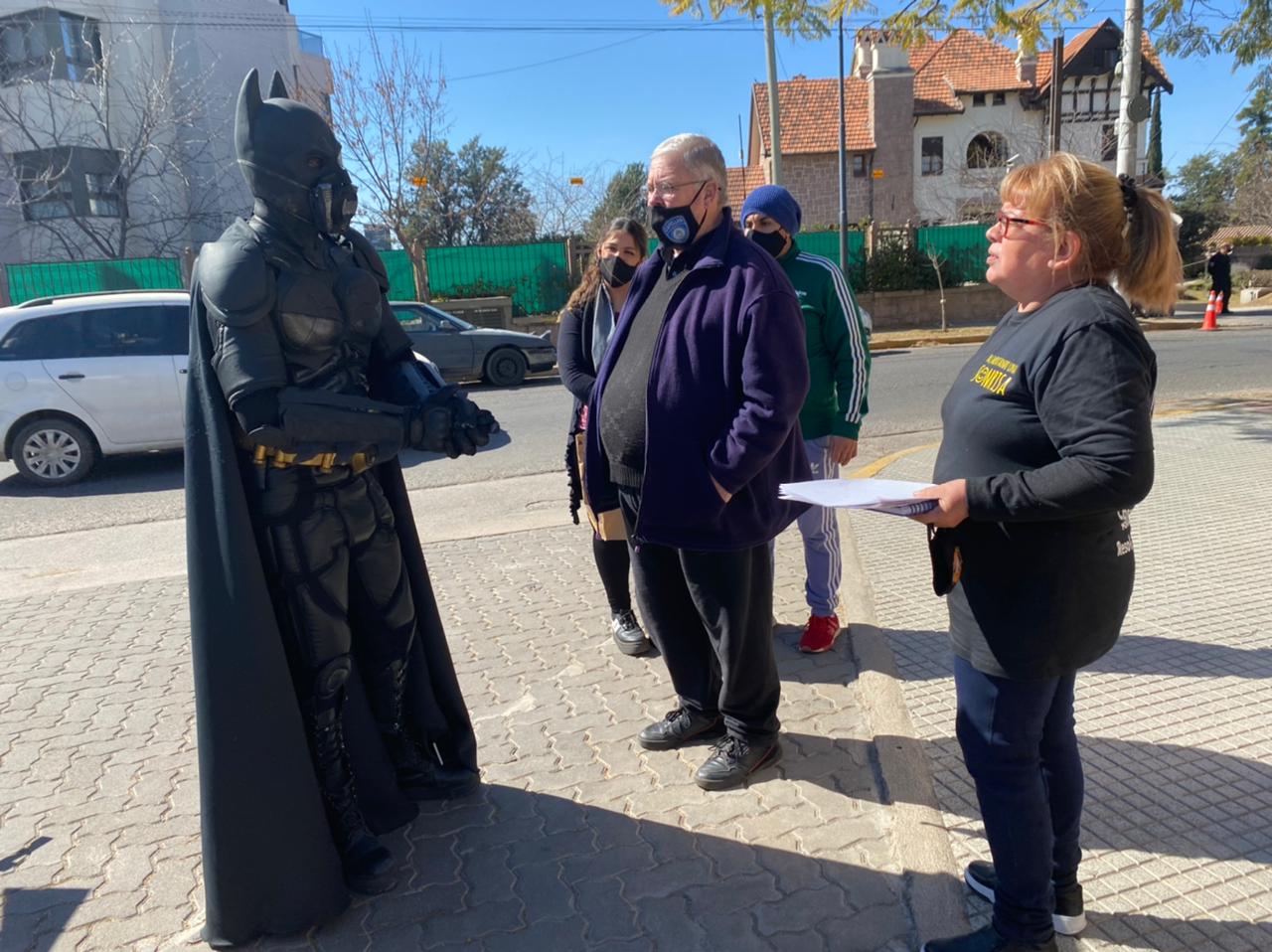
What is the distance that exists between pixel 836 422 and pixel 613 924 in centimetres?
223

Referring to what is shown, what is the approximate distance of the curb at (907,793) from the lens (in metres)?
2.41

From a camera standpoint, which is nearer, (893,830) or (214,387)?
(214,387)

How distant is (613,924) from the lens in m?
2.45

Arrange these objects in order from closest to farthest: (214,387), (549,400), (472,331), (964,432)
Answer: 1. (964,432)
2. (214,387)
3. (549,400)
4. (472,331)

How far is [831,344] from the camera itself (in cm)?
382

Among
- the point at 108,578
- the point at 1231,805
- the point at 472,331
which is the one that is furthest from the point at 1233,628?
the point at 472,331

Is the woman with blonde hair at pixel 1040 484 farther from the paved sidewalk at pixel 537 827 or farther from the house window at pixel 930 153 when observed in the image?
the house window at pixel 930 153

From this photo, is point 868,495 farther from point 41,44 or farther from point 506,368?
point 41,44

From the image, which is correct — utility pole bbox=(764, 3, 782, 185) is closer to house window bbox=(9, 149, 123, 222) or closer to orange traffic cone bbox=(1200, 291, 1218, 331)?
orange traffic cone bbox=(1200, 291, 1218, 331)

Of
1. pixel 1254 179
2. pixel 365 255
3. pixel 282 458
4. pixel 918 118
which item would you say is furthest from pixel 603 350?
pixel 918 118

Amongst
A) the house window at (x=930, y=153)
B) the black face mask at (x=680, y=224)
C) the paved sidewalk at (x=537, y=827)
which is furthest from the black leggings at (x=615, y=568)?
Result: the house window at (x=930, y=153)

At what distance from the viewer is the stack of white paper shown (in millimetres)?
1947

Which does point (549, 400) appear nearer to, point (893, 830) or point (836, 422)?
point (836, 422)

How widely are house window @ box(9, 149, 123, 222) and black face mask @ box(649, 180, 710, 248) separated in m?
26.1
